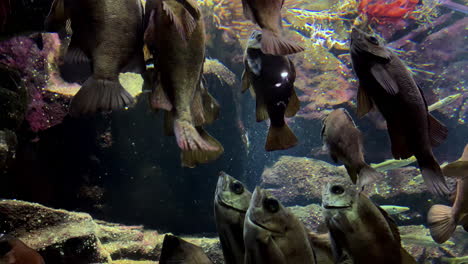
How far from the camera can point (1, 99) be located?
8.10 feet

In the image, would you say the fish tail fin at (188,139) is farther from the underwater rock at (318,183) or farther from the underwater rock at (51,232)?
the underwater rock at (318,183)

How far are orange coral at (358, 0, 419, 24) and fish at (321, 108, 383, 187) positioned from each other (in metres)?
8.28

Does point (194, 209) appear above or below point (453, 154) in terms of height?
below

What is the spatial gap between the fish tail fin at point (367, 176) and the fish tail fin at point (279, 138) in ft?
1.47

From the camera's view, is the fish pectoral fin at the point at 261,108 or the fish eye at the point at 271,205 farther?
the fish pectoral fin at the point at 261,108

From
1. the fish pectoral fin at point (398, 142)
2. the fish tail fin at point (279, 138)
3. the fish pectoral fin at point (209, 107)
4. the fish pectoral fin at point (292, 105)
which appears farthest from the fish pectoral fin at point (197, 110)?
the fish pectoral fin at point (398, 142)

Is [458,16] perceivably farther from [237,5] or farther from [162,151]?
[162,151]

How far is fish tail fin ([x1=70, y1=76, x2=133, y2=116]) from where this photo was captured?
4.00ft

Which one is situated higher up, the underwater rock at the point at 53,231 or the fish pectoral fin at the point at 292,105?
the fish pectoral fin at the point at 292,105

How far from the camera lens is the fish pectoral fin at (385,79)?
136 centimetres

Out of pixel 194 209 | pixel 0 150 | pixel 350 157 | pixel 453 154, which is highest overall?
pixel 350 157

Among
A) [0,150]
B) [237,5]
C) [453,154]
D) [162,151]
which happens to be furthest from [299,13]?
[0,150]

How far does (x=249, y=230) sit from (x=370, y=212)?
23.5 inches

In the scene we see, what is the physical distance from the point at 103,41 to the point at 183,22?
35 cm
